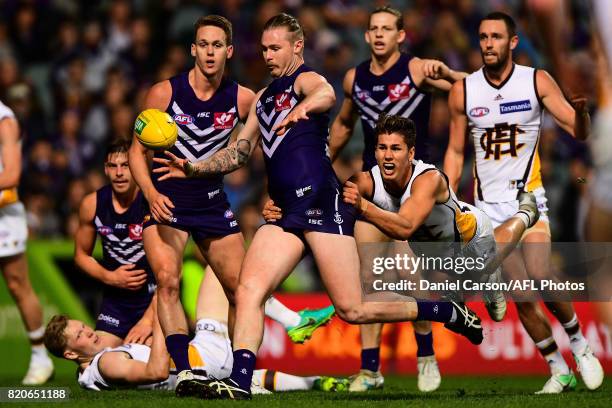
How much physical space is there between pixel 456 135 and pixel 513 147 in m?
0.50

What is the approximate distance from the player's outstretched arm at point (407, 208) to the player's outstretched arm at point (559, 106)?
1393 mm

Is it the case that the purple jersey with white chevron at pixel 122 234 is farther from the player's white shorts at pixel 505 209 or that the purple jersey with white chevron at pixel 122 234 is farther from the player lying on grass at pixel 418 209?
the player's white shorts at pixel 505 209

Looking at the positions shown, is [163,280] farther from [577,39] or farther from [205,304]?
[577,39]

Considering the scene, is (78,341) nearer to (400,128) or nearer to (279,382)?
(279,382)

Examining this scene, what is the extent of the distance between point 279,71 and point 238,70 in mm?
8688

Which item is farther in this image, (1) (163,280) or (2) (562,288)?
(2) (562,288)

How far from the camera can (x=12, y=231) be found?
10977 millimetres

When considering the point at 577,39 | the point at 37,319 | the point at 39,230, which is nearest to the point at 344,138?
the point at 37,319

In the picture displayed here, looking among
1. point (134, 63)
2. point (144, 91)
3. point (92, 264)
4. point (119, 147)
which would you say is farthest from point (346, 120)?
point (134, 63)

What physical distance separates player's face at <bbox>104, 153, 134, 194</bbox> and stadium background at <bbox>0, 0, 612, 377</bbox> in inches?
86.9

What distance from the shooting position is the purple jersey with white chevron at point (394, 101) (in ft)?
32.9

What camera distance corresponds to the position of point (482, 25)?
9539 mm

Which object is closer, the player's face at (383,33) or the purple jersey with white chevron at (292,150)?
the purple jersey with white chevron at (292,150)

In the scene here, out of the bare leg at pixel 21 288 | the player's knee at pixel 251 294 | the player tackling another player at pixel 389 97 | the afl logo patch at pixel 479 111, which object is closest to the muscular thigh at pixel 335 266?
the player's knee at pixel 251 294
